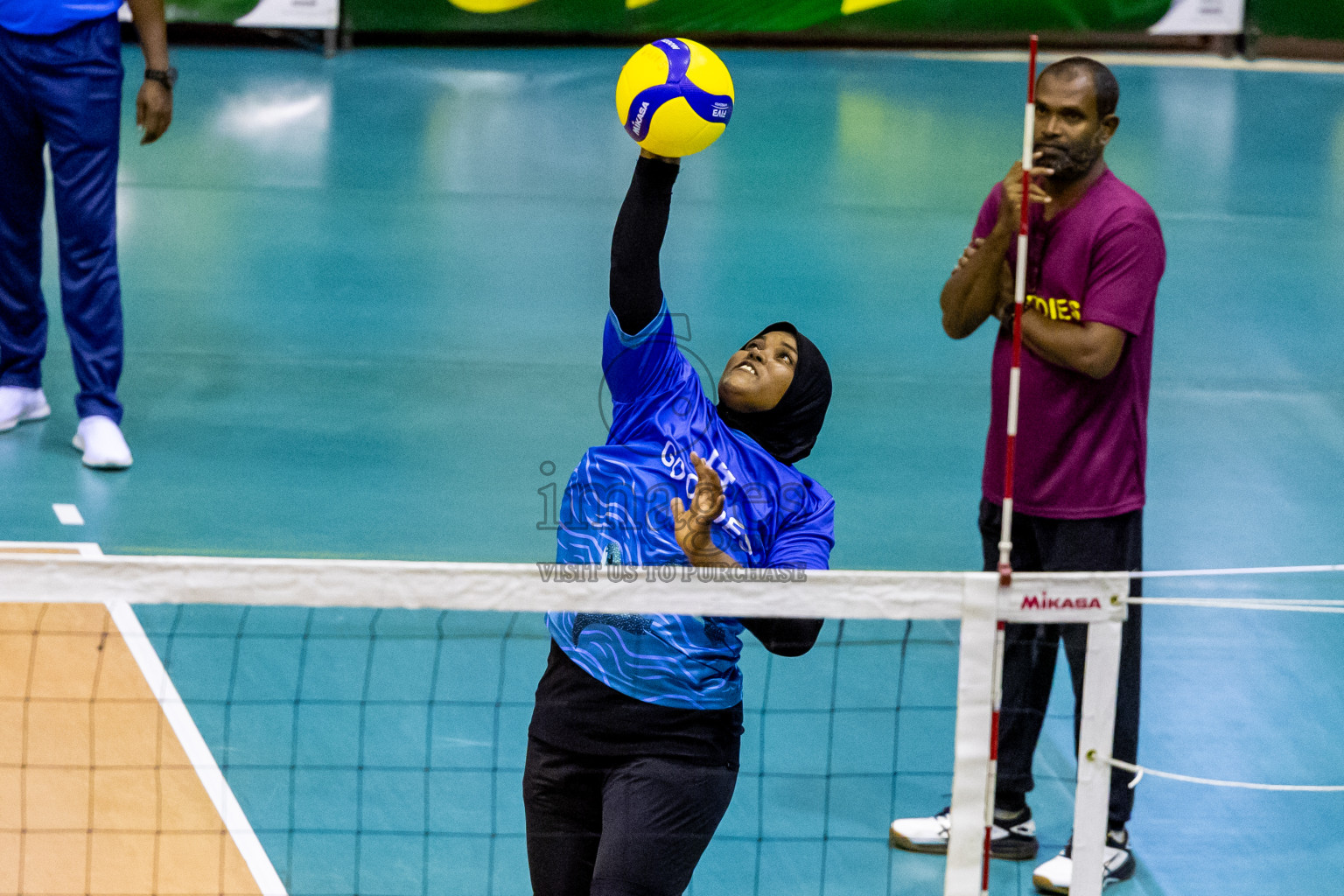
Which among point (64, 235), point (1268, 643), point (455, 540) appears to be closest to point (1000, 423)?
point (1268, 643)

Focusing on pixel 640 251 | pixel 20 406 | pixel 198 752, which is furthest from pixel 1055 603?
pixel 20 406

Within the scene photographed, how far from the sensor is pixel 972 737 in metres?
3.14

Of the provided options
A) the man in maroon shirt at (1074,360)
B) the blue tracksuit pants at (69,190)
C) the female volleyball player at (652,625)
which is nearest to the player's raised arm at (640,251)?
the female volleyball player at (652,625)

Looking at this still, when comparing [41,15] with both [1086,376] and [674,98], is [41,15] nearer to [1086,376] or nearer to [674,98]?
[674,98]

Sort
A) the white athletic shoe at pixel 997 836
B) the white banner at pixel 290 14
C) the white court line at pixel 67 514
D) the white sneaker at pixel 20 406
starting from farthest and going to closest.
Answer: the white banner at pixel 290 14
the white sneaker at pixel 20 406
the white court line at pixel 67 514
the white athletic shoe at pixel 997 836

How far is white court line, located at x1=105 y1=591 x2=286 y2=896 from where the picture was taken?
457 centimetres

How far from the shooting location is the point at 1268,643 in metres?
5.99

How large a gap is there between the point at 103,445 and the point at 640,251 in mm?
4475

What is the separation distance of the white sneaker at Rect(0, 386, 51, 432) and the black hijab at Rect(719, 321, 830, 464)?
4883mm

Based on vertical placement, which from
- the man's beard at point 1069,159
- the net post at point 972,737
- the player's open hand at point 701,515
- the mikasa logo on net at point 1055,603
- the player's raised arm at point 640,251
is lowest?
the net post at point 972,737

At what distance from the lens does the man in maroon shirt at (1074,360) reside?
4.37 meters

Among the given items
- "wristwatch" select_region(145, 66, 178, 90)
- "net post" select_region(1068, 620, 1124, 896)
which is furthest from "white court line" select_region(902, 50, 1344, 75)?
"net post" select_region(1068, 620, 1124, 896)

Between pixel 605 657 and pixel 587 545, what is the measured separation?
0.24 meters

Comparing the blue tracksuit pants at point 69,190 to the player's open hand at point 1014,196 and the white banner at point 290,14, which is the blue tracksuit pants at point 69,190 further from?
the white banner at point 290,14
